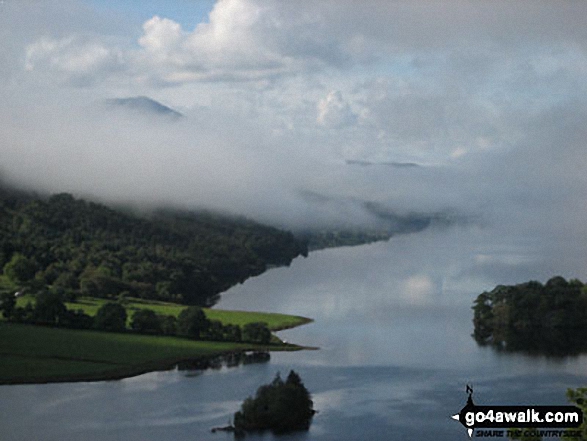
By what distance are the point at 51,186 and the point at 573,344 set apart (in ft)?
224

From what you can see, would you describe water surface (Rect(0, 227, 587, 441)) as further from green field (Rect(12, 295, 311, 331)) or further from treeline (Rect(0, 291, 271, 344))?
treeline (Rect(0, 291, 271, 344))

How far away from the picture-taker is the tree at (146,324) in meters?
39.5

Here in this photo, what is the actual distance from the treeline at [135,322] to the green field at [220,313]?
8.34ft

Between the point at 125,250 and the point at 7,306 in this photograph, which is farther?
the point at 125,250

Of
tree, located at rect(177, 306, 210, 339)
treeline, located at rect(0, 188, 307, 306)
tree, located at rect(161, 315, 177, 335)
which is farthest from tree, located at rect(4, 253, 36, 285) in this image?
tree, located at rect(177, 306, 210, 339)

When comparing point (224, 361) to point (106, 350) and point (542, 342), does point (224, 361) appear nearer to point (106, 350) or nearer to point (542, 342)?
point (106, 350)

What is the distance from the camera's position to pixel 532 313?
1711 inches

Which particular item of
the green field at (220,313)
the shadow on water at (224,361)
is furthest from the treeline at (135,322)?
the shadow on water at (224,361)

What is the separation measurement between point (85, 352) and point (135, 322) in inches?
221

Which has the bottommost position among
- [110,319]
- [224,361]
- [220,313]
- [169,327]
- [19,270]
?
[224,361]

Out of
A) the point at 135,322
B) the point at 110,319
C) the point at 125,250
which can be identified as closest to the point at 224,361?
the point at 135,322

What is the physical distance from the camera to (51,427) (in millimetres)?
24281

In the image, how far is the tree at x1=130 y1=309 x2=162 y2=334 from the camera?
3947 centimetres

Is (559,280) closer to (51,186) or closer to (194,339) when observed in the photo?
(194,339)
